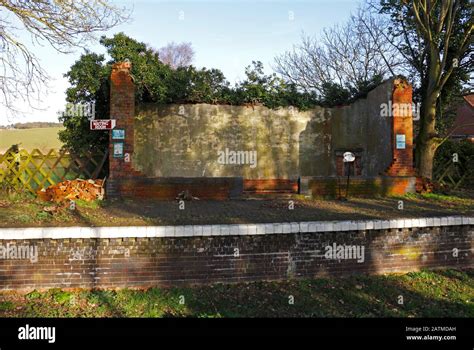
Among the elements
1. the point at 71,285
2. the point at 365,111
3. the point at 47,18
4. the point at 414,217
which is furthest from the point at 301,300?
the point at 365,111

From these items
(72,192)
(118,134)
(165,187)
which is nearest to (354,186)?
(165,187)

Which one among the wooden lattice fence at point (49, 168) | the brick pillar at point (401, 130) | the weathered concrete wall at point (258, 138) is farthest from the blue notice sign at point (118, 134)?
the brick pillar at point (401, 130)

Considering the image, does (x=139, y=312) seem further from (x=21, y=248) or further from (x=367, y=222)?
(x=367, y=222)

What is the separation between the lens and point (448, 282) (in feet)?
22.4

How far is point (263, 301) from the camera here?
598 centimetres

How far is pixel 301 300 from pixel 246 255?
1097mm

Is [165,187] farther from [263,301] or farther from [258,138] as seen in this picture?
[258,138]

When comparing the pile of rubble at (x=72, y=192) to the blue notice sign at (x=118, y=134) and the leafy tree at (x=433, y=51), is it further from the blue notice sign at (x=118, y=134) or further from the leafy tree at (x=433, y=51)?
the leafy tree at (x=433, y=51)

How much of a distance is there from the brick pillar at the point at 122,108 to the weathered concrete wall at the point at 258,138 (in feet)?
9.90

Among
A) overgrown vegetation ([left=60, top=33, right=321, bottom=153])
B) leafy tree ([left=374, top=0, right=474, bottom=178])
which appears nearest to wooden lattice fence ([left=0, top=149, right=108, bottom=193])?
overgrown vegetation ([left=60, top=33, right=321, bottom=153])

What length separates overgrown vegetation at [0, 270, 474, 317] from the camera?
558 centimetres

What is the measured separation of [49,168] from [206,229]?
6695 mm

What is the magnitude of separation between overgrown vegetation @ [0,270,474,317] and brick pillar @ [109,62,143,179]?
4322mm
